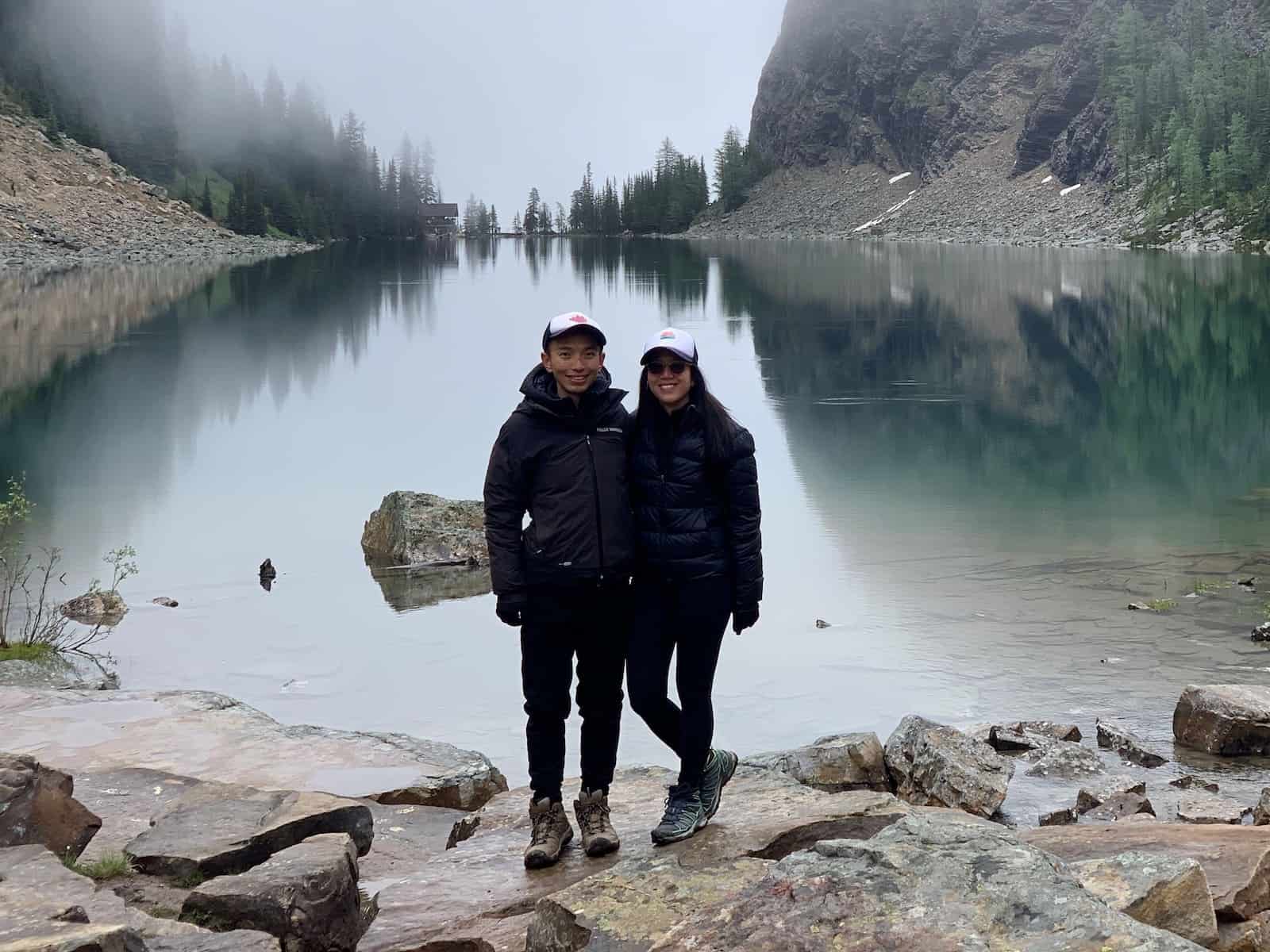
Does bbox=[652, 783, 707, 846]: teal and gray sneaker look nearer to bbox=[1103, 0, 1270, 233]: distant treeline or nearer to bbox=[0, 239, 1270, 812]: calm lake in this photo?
bbox=[0, 239, 1270, 812]: calm lake

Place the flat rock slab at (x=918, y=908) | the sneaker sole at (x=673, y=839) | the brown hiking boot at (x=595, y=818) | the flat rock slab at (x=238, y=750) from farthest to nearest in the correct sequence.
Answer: the flat rock slab at (x=238, y=750) → the brown hiking boot at (x=595, y=818) → the sneaker sole at (x=673, y=839) → the flat rock slab at (x=918, y=908)

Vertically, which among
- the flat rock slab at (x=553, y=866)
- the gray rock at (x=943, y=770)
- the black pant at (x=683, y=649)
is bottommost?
the gray rock at (x=943, y=770)

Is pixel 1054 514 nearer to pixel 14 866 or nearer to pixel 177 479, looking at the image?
pixel 177 479

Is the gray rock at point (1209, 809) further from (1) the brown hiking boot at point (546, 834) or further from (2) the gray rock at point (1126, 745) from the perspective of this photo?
(1) the brown hiking boot at point (546, 834)

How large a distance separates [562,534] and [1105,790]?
516 centimetres

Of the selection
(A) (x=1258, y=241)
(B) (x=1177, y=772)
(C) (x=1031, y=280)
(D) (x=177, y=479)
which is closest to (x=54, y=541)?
(D) (x=177, y=479)

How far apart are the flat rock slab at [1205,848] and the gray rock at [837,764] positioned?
214cm

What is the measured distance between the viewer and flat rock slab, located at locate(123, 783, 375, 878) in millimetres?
6430

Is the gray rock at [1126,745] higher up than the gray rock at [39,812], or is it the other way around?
the gray rock at [39,812]

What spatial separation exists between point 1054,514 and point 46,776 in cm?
1748

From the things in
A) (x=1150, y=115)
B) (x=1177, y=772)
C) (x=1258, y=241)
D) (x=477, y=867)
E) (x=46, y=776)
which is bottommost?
(x=1177, y=772)

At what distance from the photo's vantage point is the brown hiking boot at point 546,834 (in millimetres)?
6652

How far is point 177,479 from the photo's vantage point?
26766mm

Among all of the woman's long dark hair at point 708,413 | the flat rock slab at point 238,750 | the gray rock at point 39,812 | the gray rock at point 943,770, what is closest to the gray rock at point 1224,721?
the gray rock at point 943,770
